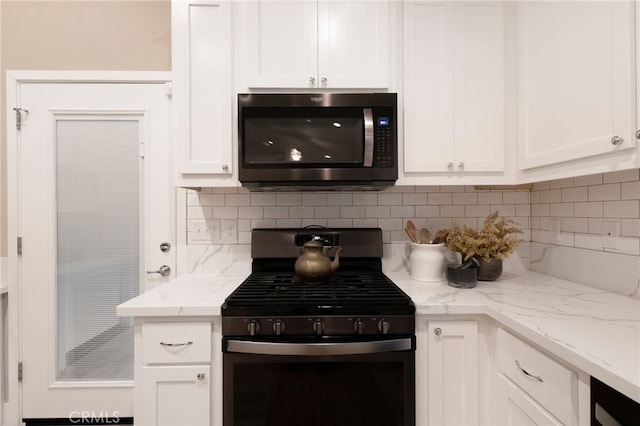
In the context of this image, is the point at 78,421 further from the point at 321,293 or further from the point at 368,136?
the point at 368,136

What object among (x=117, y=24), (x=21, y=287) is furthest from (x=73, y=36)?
(x=21, y=287)

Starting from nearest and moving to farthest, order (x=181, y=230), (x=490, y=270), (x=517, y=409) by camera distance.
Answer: (x=517, y=409)
(x=490, y=270)
(x=181, y=230)

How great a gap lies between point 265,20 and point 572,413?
1900 mm

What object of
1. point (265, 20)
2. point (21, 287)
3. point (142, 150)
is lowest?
point (21, 287)

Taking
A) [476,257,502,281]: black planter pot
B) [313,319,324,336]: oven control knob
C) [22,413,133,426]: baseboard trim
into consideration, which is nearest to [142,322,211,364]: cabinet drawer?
[313,319,324,336]: oven control knob

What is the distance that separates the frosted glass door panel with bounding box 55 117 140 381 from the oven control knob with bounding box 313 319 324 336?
132 cm

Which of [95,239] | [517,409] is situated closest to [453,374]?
[517,409]

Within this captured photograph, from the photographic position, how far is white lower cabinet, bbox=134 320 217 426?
4.07 ft

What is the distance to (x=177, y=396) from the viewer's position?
125 centimetres

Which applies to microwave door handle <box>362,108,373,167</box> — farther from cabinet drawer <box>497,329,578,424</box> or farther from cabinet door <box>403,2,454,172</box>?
cabinet drawer <box>497,329,578,424</box>

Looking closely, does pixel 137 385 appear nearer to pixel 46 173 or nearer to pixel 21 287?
pixel 21 287

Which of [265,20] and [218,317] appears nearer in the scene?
[218,317]

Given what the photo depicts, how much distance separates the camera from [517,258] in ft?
6.28

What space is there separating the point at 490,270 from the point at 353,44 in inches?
52.8
